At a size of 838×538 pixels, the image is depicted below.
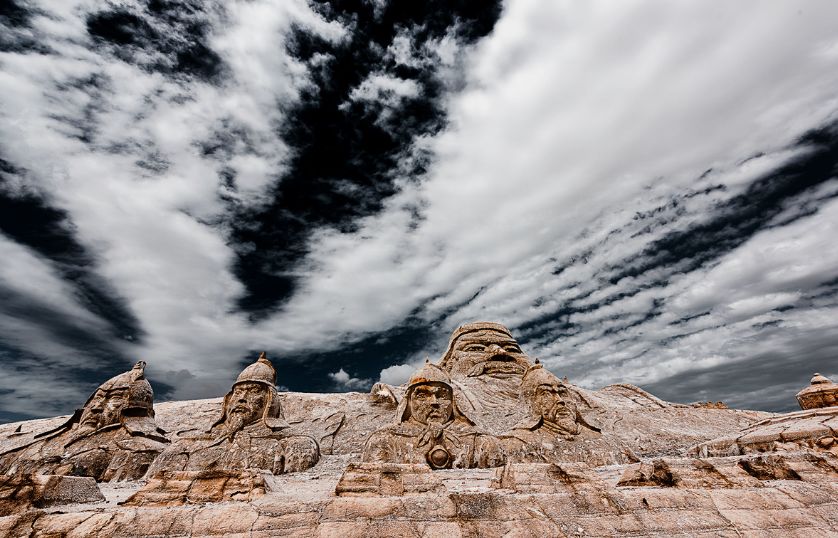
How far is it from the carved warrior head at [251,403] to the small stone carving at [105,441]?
8.71ft

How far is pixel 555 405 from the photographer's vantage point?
1226 cm

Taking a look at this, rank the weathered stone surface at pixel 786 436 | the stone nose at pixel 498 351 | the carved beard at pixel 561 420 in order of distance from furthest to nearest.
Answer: the stone nose at pixel 498 351 → the carved beard at pixel 561 420 → the weathered stone surface at pixel 786 436

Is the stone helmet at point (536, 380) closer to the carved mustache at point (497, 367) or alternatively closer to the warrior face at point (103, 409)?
the carved mustache at point (497, 367)

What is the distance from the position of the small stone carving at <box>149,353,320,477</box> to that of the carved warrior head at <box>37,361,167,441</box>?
3.16m

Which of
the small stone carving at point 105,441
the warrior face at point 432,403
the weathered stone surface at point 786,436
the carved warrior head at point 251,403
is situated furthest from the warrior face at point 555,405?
the small stone carving at point 105,441

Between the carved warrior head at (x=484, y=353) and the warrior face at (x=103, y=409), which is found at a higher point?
the carved warrior head at (x=484, y=353)

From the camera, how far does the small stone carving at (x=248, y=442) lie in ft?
33.6

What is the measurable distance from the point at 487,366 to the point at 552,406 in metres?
10.9

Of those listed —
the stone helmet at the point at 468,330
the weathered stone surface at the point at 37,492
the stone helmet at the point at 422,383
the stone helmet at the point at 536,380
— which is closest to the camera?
the weathered stone surface at the point at 37,492

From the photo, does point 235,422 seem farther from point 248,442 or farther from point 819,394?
point 819,394

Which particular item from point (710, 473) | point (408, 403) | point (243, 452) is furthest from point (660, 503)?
point (243, 452)

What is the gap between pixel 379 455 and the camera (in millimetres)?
9727

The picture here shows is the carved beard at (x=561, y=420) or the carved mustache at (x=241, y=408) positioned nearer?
the carved mustache at (x=241, y=408)

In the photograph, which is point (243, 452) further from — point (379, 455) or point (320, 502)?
point (320, 502)
